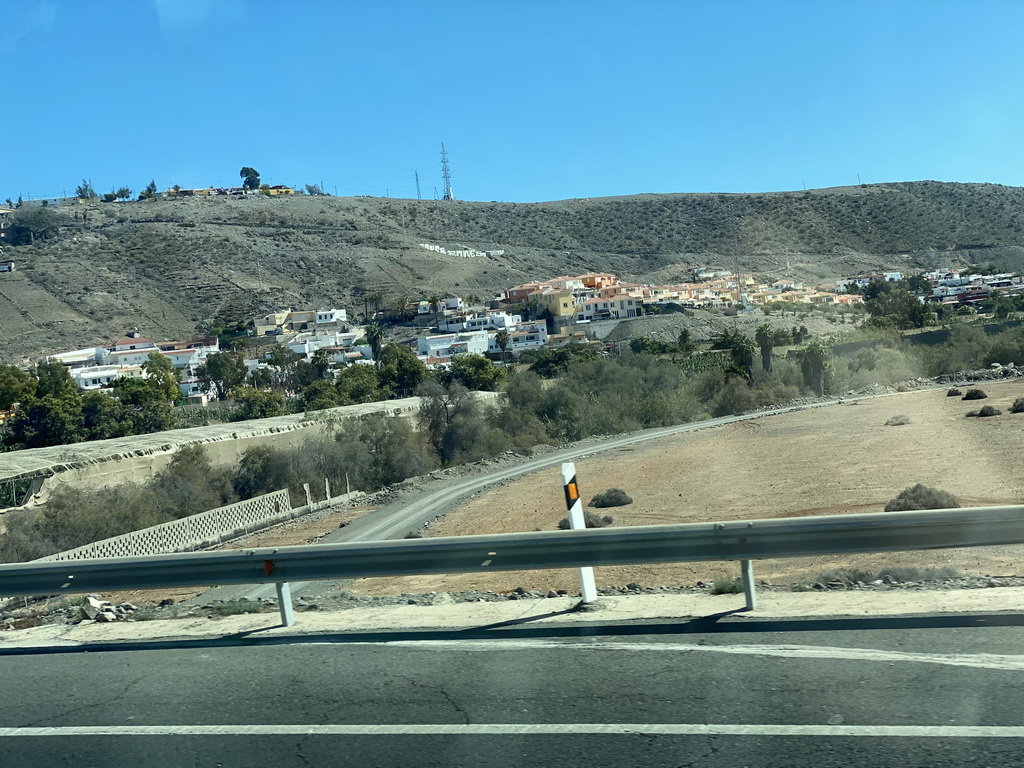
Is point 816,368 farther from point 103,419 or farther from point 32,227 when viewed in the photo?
point 32,227

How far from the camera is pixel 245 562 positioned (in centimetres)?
775

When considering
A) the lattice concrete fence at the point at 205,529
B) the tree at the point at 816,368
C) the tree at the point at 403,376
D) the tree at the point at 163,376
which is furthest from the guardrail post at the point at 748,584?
the tree at the point at 163,376

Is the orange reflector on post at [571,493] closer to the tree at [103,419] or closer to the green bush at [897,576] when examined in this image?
the green bush at [897,576]

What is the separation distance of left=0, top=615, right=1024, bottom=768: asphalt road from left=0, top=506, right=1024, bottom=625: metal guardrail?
521 millimetres

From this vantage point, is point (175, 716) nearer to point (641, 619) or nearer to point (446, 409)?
point (641, 619)

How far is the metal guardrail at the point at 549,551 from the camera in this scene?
6.66 metres

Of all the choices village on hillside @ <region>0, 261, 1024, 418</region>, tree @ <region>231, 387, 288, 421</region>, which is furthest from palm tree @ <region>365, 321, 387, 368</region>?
tree @ <region>231, 387, 288, 421</region>

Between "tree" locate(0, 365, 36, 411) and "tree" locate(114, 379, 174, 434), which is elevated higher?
"tree" locate(0, 365, 36, 411)

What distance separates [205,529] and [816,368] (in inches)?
1592

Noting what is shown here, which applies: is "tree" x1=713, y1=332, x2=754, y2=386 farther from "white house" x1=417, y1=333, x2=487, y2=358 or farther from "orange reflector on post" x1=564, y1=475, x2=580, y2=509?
"orange reflector on post" x1=564, y1=475, x2=580, y2=509

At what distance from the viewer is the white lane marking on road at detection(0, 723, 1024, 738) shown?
182 inches

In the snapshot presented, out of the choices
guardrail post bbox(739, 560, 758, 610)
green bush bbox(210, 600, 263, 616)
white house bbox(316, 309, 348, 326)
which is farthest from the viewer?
white house bbox(316, 309, 348, 326)

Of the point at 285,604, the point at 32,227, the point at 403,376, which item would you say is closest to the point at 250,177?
the point at 32,227

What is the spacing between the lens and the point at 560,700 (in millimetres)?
5438
